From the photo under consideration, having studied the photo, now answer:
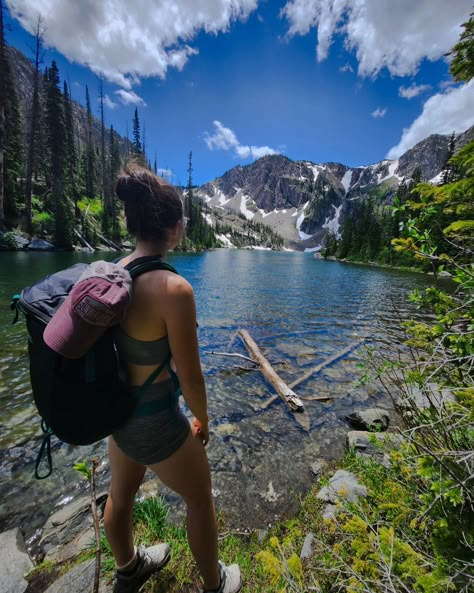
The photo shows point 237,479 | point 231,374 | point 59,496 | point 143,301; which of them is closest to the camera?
point 143,301

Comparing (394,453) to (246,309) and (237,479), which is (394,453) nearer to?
(237,479)

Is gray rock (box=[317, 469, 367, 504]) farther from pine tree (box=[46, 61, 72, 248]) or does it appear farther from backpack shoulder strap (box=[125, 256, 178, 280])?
pine tree (box=[46, 61, 72, 248])

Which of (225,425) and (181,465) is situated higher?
(181,465)

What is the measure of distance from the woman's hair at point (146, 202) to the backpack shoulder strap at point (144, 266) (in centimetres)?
16

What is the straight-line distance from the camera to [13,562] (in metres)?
2.62

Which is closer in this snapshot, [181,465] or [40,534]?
[181,465]

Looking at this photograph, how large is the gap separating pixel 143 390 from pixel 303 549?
8.84 feet

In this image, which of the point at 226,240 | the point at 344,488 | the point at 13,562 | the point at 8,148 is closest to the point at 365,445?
the point at 344,488

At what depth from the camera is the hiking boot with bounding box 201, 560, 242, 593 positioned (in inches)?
86.4

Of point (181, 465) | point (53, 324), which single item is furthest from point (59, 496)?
point (53, 324)

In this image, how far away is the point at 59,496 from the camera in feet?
12.6

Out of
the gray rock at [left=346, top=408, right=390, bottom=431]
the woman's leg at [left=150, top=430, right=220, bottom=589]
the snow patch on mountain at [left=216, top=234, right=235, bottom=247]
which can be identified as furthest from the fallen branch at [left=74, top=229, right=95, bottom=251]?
the snow patch on mountain at [left=216, top=234, right=235, bottom=247]

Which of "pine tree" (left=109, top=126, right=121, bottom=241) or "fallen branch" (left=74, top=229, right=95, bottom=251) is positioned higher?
"pine tree" (left=109, top=126, right=121, bottom=241)

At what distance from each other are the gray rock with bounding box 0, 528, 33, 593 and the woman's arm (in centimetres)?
259
